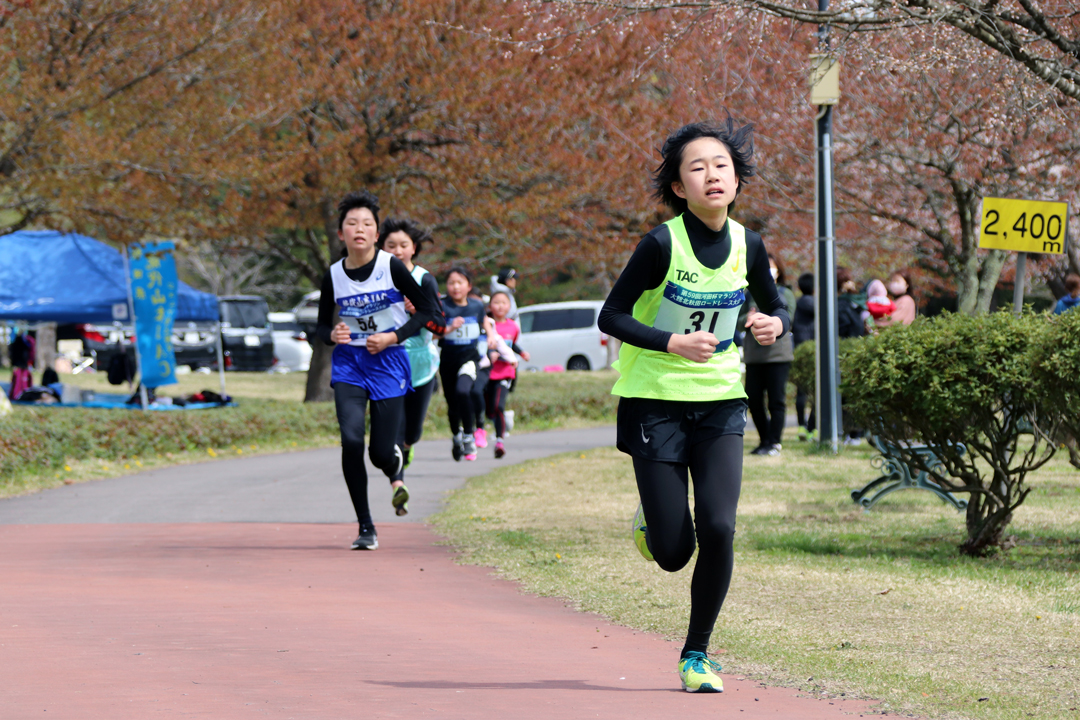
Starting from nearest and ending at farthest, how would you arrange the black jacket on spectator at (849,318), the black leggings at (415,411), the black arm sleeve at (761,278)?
1. the black arm sleeve at (761,278)
2. the black leggings at (415,411)
3. the black jacket on spectator at (849,318)

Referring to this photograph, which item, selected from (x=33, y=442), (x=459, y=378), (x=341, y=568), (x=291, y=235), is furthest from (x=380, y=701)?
(x=291, y=235)

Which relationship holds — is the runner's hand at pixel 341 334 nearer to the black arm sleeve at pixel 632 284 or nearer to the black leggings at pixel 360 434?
the black leggings at pixel 360 434

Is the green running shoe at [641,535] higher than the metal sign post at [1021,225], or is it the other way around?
the metal sign post at [1021,225]

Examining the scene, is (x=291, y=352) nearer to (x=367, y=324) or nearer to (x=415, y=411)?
(x=415, y=411)

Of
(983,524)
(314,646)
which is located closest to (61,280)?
(983,524)

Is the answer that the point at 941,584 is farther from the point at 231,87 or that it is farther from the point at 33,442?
the point at 231,87

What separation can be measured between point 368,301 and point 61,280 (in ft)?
46.7

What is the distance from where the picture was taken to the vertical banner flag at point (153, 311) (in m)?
19.8

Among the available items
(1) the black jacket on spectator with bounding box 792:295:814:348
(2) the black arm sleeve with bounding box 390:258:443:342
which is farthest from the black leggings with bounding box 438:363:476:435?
(1) the black jacket on spectator with bounding box 792:295:814:348

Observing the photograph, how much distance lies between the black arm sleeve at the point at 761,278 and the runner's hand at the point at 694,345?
46 cm

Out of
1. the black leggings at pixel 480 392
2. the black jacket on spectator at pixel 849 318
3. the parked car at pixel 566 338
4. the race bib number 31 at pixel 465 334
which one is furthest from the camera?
the parked car at pixel 566 338

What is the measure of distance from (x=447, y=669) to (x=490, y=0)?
17.0m

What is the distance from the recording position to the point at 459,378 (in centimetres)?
1253

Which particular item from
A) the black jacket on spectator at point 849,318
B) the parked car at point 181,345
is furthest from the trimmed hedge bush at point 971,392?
the parked car at point 181,345
